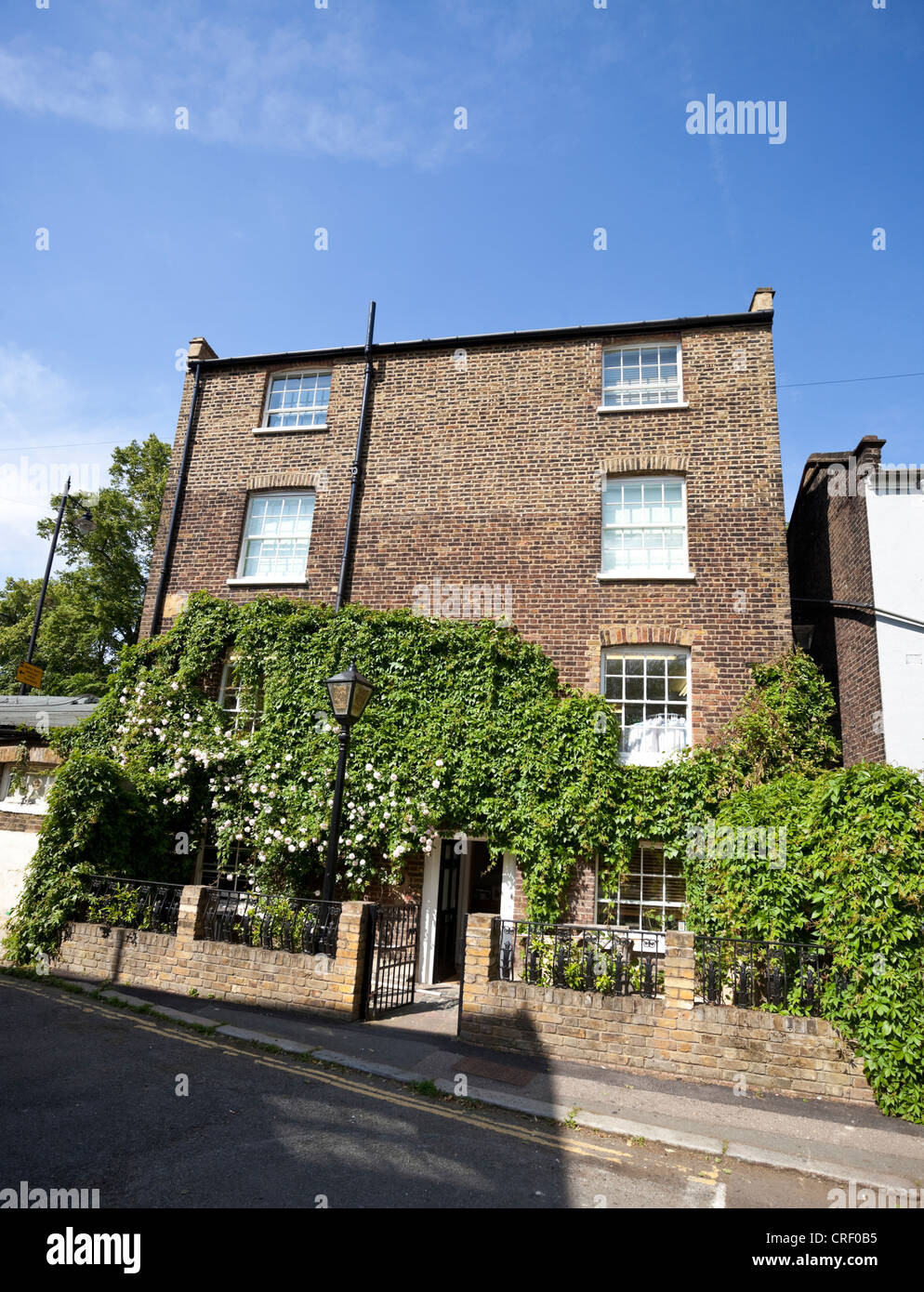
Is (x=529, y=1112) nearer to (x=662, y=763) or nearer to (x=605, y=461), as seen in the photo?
(x=662, y=763)

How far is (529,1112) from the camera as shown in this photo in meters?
6.67

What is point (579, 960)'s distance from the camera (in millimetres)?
8750

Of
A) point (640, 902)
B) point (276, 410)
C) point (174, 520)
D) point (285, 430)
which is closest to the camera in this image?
point (640, 902)

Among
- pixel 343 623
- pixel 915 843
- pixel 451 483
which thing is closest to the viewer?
pixel 915 843

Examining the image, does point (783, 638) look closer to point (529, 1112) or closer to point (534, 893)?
point (534, 893)

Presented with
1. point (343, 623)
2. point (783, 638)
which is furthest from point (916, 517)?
point (343, 623)

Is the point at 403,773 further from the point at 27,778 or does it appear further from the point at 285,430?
the point at 285,430

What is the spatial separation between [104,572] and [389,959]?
2460cm

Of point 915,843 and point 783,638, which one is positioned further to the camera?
point 783,638

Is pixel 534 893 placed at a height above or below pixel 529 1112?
above

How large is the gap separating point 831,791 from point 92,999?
9.70 metres

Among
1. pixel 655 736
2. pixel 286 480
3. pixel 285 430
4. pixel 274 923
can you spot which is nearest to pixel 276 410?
pixel 285 430
